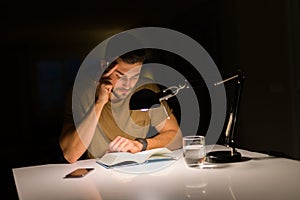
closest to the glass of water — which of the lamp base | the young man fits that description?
the lamp base

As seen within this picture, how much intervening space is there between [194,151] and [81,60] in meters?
1.96

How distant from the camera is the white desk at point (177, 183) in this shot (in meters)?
1.04

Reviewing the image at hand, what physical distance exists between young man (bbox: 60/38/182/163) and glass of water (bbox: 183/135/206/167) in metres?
0.28

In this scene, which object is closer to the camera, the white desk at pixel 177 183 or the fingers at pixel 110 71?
the white desk at pixel 177 183

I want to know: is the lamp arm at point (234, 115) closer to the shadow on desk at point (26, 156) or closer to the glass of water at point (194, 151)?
the glass of water at point (194, 151)

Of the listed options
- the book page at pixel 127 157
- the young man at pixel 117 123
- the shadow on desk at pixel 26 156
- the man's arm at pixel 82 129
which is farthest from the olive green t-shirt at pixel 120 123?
the shadow on desk at pixel 26 156

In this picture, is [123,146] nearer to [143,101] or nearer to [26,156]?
[143,101]

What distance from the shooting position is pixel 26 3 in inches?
121

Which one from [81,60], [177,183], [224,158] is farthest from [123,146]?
[81,60]

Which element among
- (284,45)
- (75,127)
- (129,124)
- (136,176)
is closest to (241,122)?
(284,45)

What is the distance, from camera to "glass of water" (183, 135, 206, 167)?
1.46 m

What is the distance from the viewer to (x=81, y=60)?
320cm

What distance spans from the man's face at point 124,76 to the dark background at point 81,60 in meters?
1.30

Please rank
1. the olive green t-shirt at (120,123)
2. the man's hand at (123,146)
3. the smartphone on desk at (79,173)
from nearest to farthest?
1. the smartphone on desk at (79,173)
2. the man's hand at (123,146)
3. the olive green t-shirt at (120,123)
